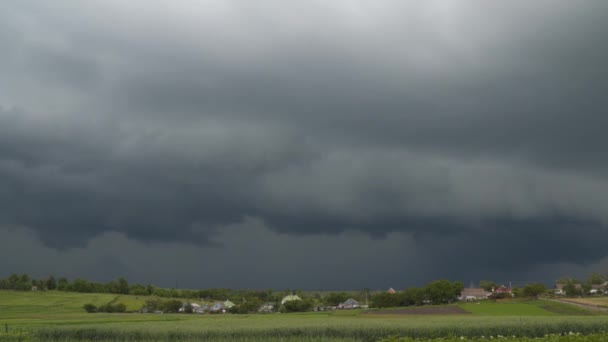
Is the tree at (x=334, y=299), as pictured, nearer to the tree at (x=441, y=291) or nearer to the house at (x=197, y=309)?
the house at (x=197, y=309)

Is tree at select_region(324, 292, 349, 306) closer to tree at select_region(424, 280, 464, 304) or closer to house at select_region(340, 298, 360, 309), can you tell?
house at select_region(340, 298, 360, 309)

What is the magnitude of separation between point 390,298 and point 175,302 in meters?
71.2

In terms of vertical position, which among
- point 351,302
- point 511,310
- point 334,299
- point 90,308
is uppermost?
point 511,310

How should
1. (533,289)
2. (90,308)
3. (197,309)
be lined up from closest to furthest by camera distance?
1. (533,289)
2. (90,308)
3. (197,309)

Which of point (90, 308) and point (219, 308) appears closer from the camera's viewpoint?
point (90, 308)

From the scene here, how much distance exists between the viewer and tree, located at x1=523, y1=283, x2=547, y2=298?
14525 cm

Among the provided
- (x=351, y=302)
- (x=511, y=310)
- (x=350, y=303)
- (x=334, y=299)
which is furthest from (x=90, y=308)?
(x=511, y=310)

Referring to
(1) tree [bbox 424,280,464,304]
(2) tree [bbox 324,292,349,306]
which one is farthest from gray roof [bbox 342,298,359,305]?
(1) tree [bbox 424,280,464,304]

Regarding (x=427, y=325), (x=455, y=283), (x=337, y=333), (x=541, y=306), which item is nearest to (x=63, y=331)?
(x=337, y=333)

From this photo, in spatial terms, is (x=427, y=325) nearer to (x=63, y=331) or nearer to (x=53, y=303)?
(x=63, y=331)

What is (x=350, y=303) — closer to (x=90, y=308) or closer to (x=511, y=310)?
(x=90, y=308)

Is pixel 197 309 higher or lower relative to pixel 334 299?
lower

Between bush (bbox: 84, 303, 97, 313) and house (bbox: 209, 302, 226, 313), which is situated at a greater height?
bush (bbox: 84, 303, 97, 313)

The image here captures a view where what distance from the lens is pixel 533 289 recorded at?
145375 millimetres
